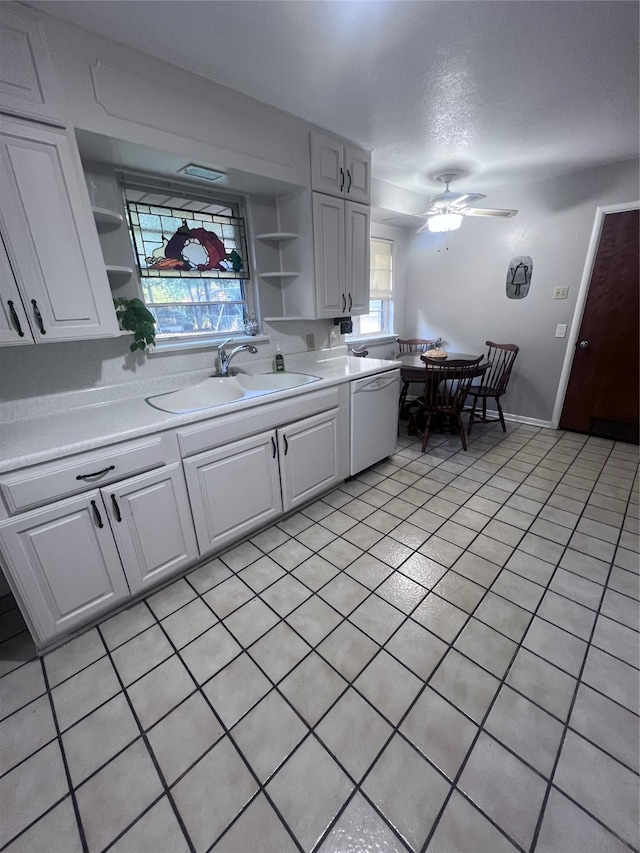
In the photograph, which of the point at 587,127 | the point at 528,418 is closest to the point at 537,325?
the point at 528,418

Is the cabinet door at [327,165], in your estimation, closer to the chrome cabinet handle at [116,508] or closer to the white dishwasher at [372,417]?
the white dishwasher at [372,417]

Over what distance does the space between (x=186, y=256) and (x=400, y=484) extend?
7.16 ft

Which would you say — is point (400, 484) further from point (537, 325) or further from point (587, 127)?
point (587, 127)

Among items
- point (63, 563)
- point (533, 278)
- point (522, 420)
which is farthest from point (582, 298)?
point (63, 563)

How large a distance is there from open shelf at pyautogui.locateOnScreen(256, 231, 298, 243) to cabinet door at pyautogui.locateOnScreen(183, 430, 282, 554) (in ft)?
4.55

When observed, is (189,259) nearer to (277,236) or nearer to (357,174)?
(277,236)

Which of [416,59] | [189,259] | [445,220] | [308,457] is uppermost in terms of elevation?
[416,59]

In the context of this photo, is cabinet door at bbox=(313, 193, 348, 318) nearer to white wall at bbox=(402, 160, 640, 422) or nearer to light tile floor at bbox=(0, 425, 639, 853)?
light tile floor at bbox=(0, 425, 639, 853)

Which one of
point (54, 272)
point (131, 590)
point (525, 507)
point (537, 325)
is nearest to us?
point (54, 272)

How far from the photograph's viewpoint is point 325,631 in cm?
150

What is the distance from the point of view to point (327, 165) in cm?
230

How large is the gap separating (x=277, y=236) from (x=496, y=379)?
8.97 feet

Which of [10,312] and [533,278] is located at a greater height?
[533,278]

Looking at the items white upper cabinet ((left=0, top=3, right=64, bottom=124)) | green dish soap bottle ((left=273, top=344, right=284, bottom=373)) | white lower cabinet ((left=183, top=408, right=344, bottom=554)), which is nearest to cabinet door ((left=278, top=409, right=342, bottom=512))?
white lower cabinet ((left=183, top=408, right=344, bottom=554))
